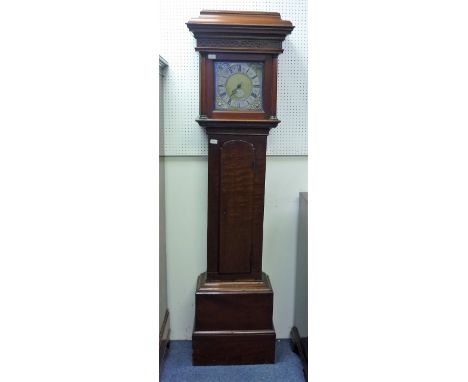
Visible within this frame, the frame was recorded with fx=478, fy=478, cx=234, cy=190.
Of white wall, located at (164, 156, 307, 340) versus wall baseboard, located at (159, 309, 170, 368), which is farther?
white wall, located at (164, 156, 307, 340)

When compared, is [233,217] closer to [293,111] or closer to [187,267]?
[187,267]

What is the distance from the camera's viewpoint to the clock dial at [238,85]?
2086 mm

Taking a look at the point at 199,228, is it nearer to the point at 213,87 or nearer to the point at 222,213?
the point at 222,213

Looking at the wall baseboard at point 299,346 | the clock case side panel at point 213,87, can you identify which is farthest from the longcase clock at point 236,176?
the wall baseboard at point 299,346

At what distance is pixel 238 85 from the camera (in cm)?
210

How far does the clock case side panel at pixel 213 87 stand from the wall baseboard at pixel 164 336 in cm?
102

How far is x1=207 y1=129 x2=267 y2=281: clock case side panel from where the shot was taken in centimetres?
216

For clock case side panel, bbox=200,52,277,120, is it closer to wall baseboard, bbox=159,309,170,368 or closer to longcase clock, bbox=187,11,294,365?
longcase clock, bbox=187,11,294,365

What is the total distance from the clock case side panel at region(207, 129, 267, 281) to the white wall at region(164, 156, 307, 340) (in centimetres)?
20

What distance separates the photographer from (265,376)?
2.18m

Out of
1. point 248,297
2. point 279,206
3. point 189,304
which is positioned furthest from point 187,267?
point 279,206

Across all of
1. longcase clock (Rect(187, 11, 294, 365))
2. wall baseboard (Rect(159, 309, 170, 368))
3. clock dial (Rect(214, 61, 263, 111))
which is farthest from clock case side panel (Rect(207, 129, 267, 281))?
wall baseboard (Rect(159, 309, 170, 368))

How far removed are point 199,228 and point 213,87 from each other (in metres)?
0.73

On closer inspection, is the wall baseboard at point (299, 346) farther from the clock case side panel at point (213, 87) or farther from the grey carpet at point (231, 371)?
the clock case side panel at point (213, 87)
